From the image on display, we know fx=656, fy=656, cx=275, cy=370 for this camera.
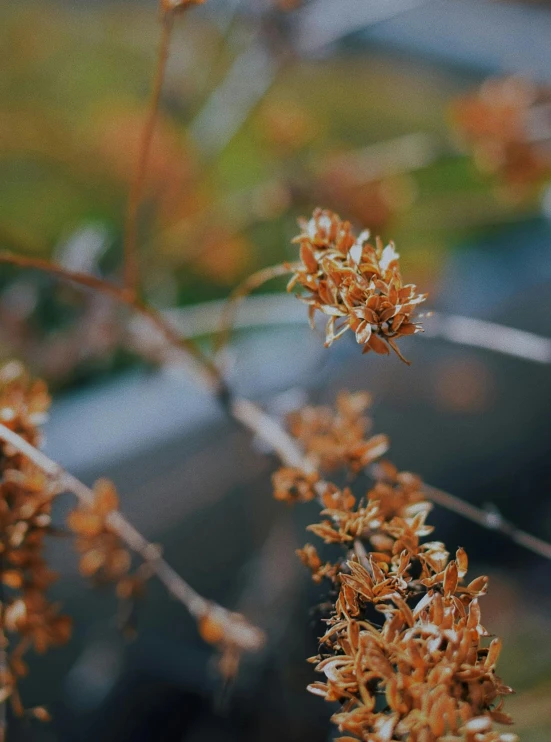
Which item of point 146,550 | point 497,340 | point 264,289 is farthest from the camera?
point 264,289

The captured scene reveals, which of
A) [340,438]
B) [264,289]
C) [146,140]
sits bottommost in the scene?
[340,438]

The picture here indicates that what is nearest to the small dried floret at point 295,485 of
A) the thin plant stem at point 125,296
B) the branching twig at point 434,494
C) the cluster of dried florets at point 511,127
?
the branching twig at point 434,494

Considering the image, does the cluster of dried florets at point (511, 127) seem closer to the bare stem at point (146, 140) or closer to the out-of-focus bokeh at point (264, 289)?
the out-of-focus bokeh at point (264, 289)

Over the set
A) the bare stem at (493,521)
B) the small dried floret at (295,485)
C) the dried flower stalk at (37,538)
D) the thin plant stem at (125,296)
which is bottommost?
the dried flower stalk at (37,538)

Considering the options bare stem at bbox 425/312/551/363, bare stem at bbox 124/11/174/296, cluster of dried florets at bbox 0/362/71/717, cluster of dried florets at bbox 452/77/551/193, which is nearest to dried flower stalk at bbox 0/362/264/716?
cluster of dried florets at bbox 0/362/71/717

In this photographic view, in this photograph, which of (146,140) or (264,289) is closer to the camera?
(146,140)

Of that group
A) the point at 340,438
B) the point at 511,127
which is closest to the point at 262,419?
the point at 340,438

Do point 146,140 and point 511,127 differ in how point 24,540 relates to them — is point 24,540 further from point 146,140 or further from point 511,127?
point 511,127
